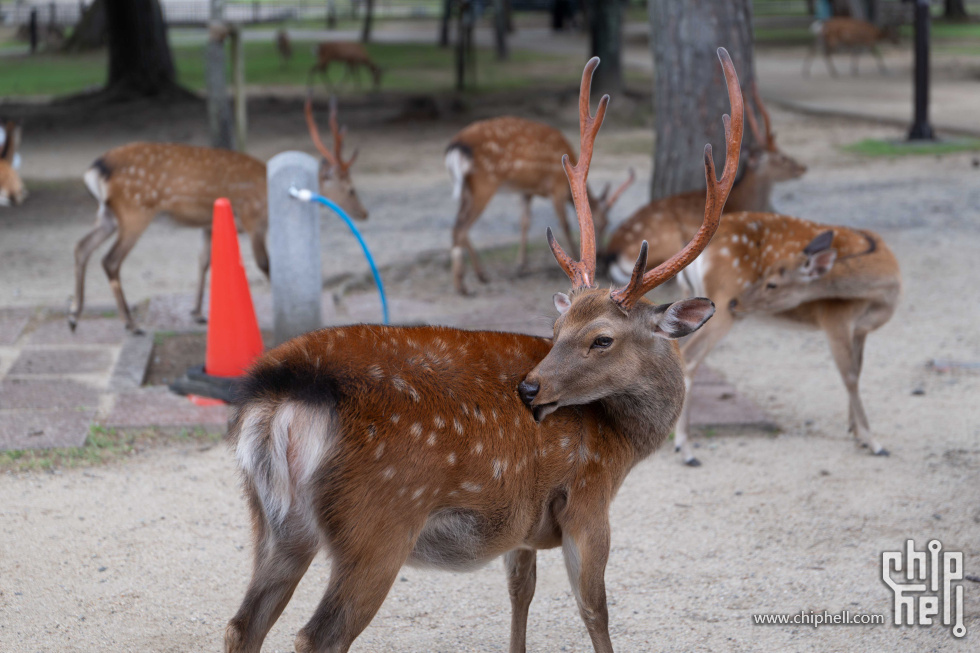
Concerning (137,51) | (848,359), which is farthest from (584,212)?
(137,51)

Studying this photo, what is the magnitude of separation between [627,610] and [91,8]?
3230 cm

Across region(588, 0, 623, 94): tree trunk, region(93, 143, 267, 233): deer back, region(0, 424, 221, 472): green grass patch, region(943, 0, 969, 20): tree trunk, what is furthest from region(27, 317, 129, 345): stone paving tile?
region(943, 0, 969, 20): tree trunk

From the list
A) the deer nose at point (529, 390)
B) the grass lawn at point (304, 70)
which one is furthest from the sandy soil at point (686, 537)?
the grass lawn at point (304, 70)

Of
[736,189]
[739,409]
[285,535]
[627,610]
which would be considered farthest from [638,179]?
[285,535]

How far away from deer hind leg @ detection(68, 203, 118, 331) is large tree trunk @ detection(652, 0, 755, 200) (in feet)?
13.1

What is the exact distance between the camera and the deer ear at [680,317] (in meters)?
3.10

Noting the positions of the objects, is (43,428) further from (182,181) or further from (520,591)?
(520,591)

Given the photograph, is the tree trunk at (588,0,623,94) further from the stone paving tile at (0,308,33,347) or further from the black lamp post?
the stone paving tile at (0,308,33,347)

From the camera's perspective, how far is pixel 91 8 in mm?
31453

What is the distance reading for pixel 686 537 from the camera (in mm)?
4102

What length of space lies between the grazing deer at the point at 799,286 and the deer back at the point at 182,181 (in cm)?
316

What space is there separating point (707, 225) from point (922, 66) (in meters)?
9.54

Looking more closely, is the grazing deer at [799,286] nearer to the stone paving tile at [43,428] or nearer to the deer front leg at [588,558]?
the deer front leg at [588,558]

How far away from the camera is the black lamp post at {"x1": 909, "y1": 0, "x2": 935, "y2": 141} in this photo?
11.4 m
